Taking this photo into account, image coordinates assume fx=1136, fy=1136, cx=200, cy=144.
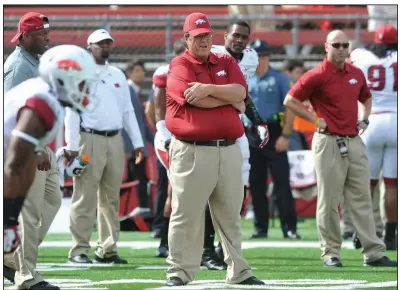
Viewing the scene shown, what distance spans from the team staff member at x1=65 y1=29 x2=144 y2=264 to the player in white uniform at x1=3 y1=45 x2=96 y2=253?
11.1 feet

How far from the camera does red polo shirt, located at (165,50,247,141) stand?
7613mm

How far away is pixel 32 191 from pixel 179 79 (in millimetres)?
1243

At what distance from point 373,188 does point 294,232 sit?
4.38ft

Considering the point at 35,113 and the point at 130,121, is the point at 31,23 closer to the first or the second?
the point at 130,121

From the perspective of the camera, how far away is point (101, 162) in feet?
31.7

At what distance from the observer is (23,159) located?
5742 mm

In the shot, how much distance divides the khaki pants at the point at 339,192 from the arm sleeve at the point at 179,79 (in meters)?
2.06

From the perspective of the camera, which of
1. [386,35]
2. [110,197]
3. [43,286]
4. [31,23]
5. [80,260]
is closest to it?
[43,286]

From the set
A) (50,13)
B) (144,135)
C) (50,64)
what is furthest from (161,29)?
(50,64)

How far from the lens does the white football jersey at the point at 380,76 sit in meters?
10.7

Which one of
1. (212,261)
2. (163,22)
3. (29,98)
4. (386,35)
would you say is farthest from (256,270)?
(163,22)

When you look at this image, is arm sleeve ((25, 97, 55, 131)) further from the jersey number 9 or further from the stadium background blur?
the stadium background blur

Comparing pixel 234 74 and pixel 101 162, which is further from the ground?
pixel 234 74

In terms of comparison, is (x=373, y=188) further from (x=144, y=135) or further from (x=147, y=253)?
(x=144, y=135)
